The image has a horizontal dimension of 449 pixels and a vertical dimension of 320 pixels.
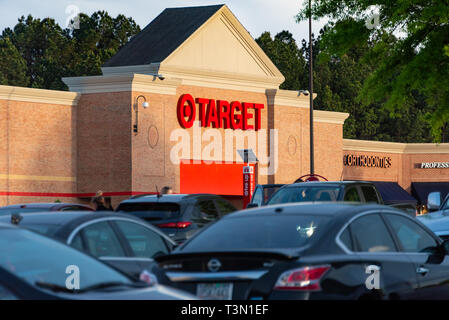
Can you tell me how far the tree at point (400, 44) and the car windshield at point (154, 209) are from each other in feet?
37.7

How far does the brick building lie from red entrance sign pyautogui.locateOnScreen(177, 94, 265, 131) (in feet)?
0.17

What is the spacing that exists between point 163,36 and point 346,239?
4294 centimetres

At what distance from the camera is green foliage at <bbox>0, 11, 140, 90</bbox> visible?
84.6m

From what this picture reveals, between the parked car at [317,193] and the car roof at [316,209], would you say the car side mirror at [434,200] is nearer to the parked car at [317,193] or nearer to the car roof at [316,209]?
the parked car at [317,193]

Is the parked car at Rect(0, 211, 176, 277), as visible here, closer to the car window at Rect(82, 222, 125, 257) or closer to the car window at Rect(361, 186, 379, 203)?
the car window at Rect(82, 222, 125, 257)

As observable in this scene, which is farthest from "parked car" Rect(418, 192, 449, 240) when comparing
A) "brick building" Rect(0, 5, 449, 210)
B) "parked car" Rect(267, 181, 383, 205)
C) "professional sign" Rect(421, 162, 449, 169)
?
"professional sign" Rect(421, 162, 449, 169)

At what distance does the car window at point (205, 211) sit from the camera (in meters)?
17.2

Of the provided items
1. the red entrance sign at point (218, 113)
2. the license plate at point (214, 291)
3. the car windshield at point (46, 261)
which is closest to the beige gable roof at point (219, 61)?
the red entrance sign at point (218, 113)

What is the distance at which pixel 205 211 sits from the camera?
17516 millimetres

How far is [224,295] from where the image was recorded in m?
8.05

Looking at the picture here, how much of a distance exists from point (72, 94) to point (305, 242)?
3815cm
